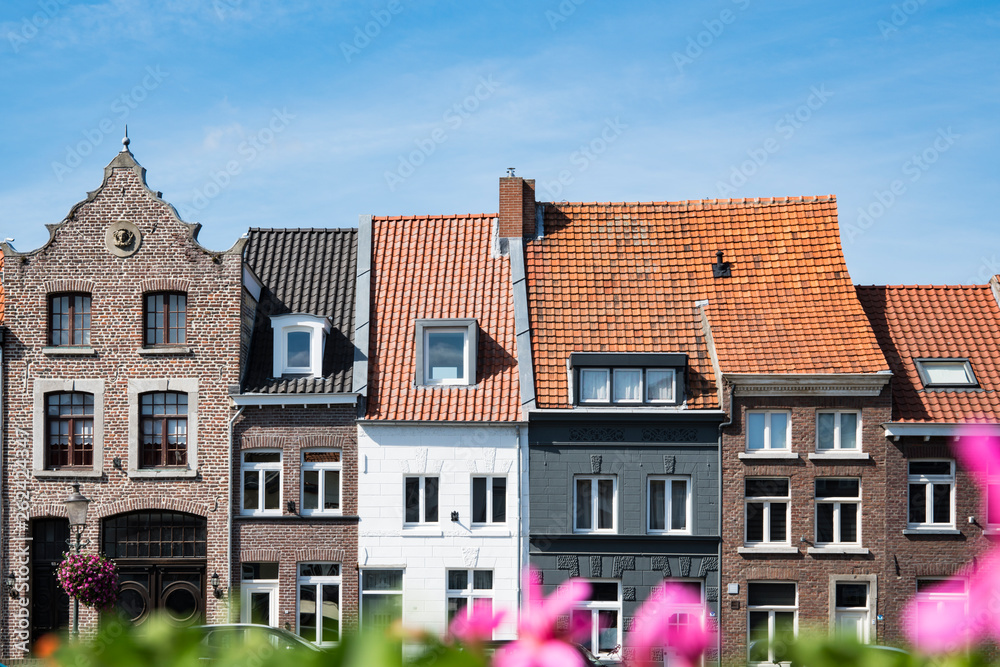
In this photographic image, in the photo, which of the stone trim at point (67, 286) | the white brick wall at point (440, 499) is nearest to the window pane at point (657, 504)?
the white brick wall at point (440, 499)

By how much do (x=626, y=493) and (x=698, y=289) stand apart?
5462 millimetres

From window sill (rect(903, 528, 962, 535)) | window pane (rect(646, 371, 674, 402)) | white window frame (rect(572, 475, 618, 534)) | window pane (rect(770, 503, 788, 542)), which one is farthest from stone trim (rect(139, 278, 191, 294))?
window sill (rect(903, 528, 962, 535))

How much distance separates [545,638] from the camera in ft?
3.92

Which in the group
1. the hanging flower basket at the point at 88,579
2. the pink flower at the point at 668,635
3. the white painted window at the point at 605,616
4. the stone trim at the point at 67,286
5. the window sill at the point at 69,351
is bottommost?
the white painted window at the point at 605,616

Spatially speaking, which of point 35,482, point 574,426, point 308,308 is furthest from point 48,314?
point 574,426

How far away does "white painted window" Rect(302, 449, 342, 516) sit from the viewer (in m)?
22.2

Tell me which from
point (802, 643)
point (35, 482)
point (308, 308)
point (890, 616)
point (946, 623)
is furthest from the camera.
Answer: point (308, 308)

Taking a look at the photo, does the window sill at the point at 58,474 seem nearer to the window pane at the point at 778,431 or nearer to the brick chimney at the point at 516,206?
the brick chimney at the point at 516,206

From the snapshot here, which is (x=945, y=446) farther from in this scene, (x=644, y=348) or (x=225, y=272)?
(x=225, y=272)

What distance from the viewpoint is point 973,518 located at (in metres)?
21.3

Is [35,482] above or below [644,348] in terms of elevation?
below

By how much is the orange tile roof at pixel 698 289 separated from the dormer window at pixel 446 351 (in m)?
1.58

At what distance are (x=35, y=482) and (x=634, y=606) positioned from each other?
13.9 meters

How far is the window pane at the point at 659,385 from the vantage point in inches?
861
